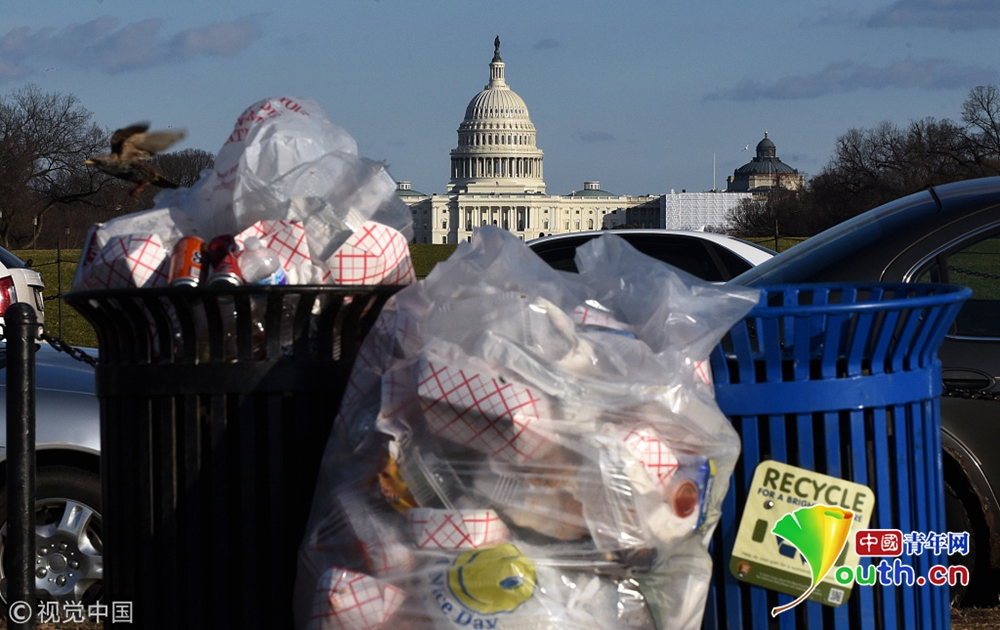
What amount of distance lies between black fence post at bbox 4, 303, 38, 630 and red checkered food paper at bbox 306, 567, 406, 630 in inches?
34.3

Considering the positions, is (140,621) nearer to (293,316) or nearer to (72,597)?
(293,316)

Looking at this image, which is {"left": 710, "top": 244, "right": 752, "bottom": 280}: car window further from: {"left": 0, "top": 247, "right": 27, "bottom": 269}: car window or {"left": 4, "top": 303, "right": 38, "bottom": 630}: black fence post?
{"left": 4, "top": 303, "right": 38, "bottom": 630}: black fence post

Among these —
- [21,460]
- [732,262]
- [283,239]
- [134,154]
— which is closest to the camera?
[283,239]

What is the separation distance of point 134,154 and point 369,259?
2.42ft

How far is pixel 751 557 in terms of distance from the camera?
6.72 ft

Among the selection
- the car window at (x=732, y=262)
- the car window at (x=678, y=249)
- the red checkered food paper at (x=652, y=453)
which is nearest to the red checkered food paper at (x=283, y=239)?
the red checkered food paper at (x=652, y=453)

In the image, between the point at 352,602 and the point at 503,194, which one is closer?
the point at 352,602

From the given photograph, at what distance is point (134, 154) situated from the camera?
2.58 metres

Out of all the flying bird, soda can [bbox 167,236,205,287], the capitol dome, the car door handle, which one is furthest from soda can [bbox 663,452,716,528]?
the capitol dome

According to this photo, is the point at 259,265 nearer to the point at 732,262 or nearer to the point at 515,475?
the point at 515,475

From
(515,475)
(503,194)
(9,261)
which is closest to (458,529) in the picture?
(515,475)

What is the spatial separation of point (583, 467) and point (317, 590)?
0.48 metres

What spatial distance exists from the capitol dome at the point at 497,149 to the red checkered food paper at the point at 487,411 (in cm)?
11717

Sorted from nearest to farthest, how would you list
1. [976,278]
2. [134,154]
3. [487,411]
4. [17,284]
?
[487,411], [134,154], [976,278], [17,284]
